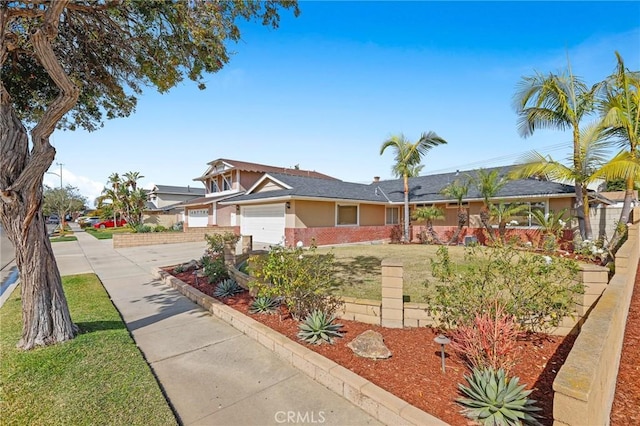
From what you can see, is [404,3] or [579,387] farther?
[404,3]

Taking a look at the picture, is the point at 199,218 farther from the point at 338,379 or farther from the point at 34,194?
the point at 338,379

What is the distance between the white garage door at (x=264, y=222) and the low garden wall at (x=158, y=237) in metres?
2.01

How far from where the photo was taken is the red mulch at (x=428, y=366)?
3000 millimetres

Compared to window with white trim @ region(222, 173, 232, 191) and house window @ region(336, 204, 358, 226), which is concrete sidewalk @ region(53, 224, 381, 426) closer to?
house window @ region(336, 204, 358, 226)

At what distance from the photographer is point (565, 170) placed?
10.5 meters

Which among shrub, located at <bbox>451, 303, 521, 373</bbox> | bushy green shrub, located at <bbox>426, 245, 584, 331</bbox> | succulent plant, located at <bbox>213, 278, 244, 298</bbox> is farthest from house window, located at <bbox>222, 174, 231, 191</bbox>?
shrub, located at <bbox>451, 303, 521, 373</bbox>

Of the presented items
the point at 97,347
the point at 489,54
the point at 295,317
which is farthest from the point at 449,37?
the point at 97,347

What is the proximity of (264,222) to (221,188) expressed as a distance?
11.8 m

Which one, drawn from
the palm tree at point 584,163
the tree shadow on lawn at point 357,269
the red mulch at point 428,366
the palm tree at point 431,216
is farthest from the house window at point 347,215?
the red mulch at point 428,366

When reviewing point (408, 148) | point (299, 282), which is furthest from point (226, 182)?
point (299, 282)

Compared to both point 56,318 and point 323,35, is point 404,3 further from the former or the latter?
point 56,318

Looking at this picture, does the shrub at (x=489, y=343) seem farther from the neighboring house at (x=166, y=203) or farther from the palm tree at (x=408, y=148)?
the neighboring house at (x=166, y=203)

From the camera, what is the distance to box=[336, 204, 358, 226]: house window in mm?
17281

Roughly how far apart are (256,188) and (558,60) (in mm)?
16591
